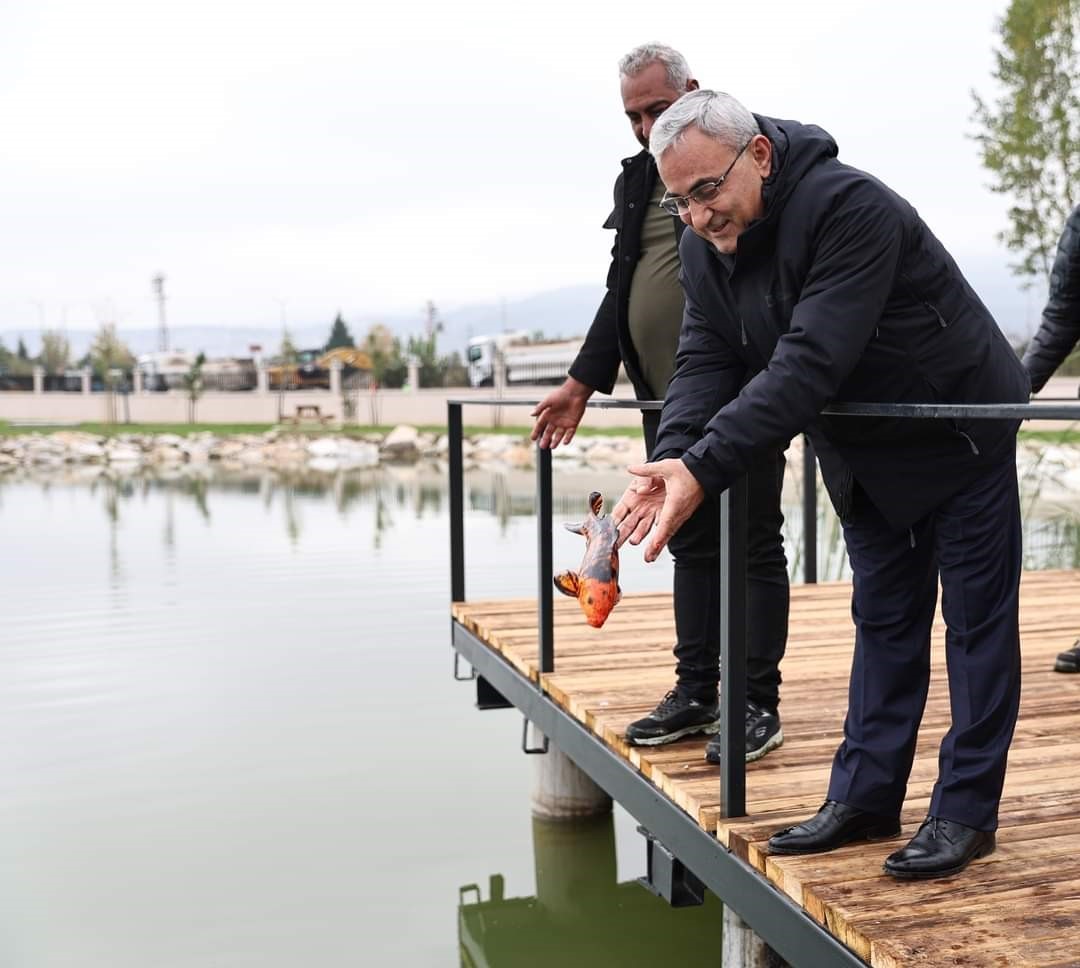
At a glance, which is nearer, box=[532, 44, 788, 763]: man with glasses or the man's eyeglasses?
the man's eyeglasses

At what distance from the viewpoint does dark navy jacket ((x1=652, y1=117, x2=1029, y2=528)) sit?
2.00 metres

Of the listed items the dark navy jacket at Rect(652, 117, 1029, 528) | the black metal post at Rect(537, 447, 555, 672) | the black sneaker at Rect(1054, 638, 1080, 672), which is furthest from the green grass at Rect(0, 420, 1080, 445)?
the dark navy jacket at Rect(652, 117, 1029, 528)

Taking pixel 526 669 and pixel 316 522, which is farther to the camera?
pixel 316 522

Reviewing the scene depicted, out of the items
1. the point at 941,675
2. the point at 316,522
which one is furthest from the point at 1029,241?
the point at 941,675

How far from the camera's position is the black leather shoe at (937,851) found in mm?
2150

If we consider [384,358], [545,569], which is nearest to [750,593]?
[545,569]

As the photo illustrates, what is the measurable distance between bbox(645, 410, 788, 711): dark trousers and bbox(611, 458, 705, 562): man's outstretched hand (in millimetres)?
701

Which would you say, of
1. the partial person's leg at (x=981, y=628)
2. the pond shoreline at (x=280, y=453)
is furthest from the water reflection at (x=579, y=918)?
the pond shoreline at (x=280, y=453)

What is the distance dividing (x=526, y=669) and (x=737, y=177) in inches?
87.2

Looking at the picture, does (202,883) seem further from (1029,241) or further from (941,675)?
(1029,241)

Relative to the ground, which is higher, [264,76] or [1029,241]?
[264,76]

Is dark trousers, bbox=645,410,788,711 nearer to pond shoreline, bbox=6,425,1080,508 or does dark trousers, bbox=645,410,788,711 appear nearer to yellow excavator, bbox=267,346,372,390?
pond shoreline, bbox=6,425,1080,508

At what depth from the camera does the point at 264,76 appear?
69875 mm

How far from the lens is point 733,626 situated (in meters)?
2.37
